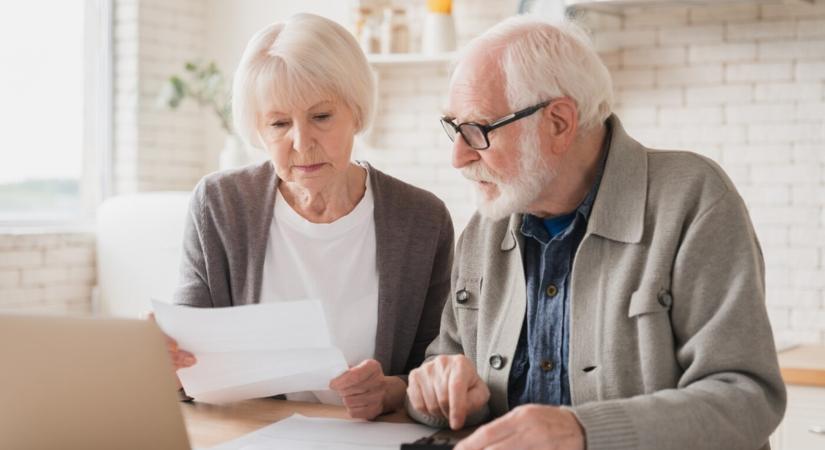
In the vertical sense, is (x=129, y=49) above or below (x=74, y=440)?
above

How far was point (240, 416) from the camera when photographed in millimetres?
1869

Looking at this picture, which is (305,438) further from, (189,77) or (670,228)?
(189,77)

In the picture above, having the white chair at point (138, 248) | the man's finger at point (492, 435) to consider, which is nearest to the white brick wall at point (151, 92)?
the white chair at point (138, 248)

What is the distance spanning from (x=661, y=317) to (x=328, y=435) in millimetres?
570

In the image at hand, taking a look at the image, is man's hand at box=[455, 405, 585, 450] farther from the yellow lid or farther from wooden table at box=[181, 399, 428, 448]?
the yellow lid

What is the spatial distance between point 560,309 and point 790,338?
2116 millimetres

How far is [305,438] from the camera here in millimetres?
1679

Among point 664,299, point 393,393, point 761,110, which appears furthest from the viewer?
point 761,110

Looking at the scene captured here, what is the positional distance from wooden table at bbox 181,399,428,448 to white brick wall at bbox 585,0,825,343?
2.17 meters

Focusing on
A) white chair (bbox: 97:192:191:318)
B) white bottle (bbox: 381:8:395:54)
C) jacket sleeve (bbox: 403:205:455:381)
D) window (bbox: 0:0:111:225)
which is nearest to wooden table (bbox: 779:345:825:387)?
jacket sleeve (bbox: 403:205:455:381)

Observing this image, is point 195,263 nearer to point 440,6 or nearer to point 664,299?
point 664,299

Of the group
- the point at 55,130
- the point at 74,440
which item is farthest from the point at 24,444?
the point at 55,130

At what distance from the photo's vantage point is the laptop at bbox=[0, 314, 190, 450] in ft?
4.30

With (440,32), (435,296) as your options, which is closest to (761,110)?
(440,32)
